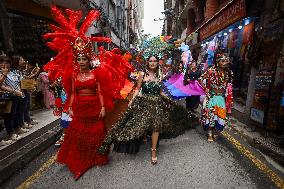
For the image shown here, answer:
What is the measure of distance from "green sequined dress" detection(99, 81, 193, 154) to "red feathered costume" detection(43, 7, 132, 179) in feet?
1.22

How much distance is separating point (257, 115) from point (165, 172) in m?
3.86

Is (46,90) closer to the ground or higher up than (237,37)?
closer to the ground

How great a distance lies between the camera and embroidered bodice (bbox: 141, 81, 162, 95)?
5395 mm

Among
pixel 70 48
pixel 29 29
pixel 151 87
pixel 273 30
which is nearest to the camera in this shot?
pixel 70 48

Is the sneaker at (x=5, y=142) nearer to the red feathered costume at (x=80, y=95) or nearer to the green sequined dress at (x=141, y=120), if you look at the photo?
the red feathered costume at (x=80, y=95)

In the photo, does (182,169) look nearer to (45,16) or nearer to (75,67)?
(75,67)

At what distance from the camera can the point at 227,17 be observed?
1169cm

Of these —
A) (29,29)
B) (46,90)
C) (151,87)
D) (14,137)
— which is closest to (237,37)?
(151,87)

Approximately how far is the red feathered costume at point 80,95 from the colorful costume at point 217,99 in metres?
2.53

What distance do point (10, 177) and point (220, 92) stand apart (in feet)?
15.4

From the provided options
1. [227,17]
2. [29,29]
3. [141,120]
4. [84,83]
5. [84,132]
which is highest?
[227,17]

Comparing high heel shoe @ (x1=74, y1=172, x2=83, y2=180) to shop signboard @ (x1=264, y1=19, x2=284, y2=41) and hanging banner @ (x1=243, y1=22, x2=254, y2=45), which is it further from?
hanging banner @ (x1=243, y1=22, x2=254, y2=45)

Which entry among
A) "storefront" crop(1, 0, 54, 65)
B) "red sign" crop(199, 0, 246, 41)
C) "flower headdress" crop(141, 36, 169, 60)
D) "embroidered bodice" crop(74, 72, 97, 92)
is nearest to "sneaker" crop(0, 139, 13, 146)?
"embroidered bodice" crop(74, 72, 97, 92)

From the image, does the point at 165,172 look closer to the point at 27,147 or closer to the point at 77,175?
the point at 77,175
